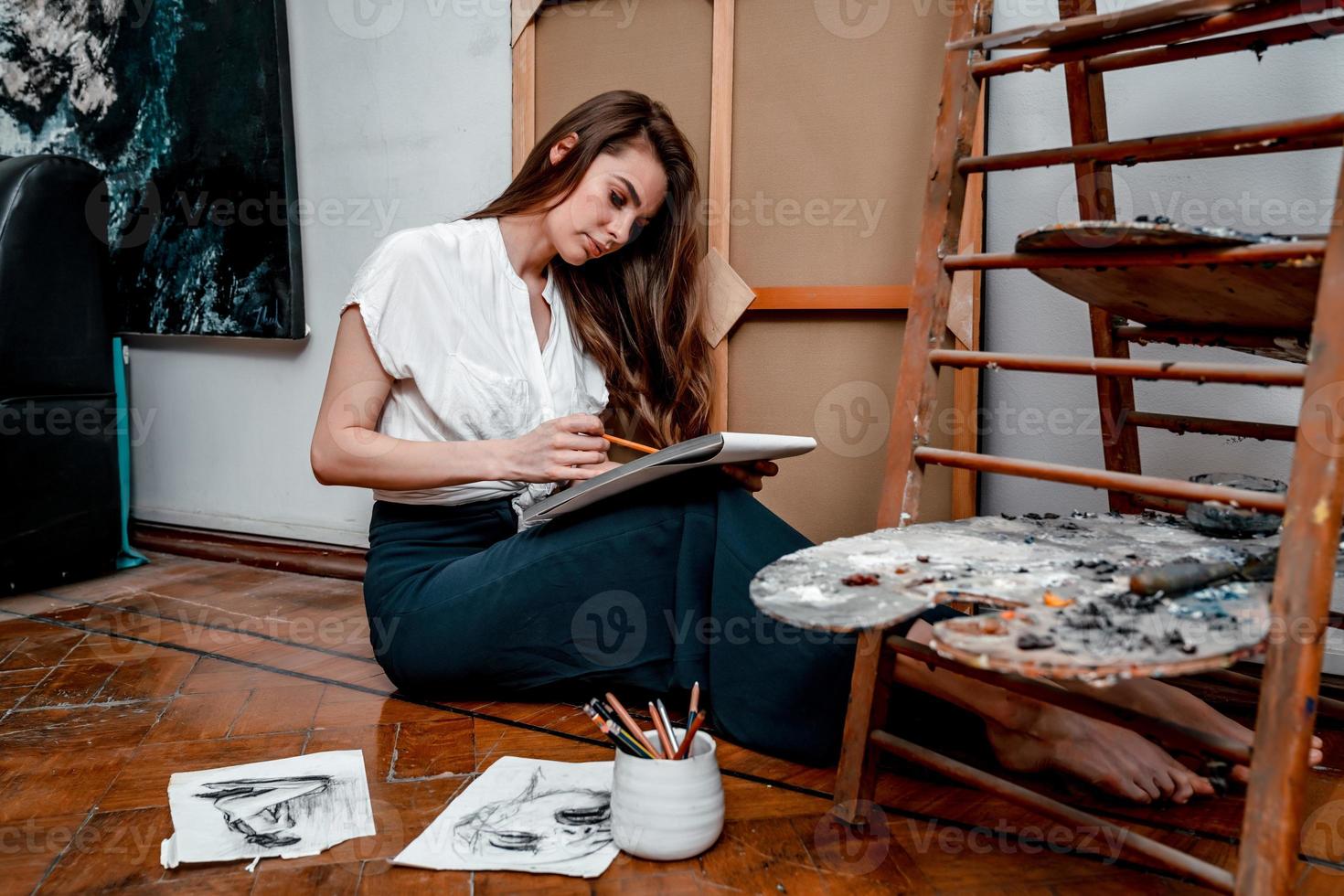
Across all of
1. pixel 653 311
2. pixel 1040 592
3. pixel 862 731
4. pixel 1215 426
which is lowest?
pixel 862 731

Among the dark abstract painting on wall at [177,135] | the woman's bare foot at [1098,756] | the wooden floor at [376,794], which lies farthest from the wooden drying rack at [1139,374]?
the dark abstract painting on wall at [177,135]

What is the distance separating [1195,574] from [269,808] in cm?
104

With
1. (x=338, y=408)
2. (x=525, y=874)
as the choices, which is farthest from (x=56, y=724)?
(x=525, y=874)

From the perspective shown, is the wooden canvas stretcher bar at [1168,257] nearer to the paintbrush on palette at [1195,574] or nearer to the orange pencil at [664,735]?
the paintbrush on palette at [1195,574]

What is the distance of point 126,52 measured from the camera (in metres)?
2.54

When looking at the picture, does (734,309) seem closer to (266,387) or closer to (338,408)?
(338,408)

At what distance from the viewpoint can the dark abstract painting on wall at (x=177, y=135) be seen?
2.34 m

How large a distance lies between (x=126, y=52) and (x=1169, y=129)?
2.55m

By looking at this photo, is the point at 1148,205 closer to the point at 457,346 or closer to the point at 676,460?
the point at 676,460

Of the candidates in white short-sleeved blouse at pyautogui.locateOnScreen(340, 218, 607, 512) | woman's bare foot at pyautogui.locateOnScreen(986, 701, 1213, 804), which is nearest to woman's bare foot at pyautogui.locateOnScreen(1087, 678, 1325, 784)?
woman's bare foot at pyautogui.locateOnScreen(986, 701, 1213, 804)

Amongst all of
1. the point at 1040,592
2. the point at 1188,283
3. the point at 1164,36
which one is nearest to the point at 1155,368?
the point at 1188,283

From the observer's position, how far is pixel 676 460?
44.3 inches

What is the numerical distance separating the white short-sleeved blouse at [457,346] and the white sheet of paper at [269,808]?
0.45m

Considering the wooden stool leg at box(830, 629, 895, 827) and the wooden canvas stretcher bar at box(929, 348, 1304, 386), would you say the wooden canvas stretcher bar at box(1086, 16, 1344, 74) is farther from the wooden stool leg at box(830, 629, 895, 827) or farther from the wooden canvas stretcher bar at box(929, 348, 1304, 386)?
the wooden stool leg at box(830, 629, 895, 827)
